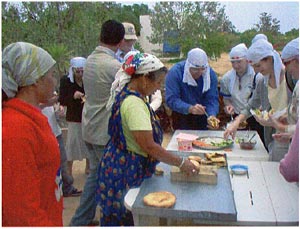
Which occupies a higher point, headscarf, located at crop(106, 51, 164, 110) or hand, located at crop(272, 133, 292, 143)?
headscarf, located at crop(106, 51, 164, 110)

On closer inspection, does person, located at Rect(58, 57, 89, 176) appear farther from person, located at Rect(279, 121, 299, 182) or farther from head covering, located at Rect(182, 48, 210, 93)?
person, located at Rect(279, 121, 299, 182)

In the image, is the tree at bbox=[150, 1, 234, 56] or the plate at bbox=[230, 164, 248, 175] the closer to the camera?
the plate at bbox=[230, 164, 248, 175]

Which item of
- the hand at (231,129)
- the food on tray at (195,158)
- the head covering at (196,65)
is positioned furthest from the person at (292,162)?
the head covering at (196,65)

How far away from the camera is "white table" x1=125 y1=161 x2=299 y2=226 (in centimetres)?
153

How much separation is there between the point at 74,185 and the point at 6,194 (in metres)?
2.80

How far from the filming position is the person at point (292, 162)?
1284 millimetres

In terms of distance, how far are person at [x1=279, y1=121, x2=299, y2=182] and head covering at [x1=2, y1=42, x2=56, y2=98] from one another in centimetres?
93

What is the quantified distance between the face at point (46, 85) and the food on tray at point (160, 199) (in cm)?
62

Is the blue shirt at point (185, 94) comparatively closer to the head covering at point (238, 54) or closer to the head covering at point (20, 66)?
the head covering at point (238, 54)

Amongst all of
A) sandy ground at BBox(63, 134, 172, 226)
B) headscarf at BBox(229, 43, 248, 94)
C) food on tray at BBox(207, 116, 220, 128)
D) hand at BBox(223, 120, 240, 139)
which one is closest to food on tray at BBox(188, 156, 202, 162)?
hand at BBox(223, 120, 240, 139)

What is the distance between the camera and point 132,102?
5.91 ft

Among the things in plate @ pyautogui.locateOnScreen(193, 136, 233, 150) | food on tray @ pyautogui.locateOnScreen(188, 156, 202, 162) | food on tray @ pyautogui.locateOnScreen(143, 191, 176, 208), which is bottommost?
plate @ pyautogui.locateOnScreen(193, 136, 233, 150)

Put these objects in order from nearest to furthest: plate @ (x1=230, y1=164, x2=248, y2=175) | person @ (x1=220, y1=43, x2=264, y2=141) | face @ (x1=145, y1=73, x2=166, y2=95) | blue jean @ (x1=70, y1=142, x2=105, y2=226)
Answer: face @ (x1=145, y1=73, x2=166, y2=95) < plate @ (x1=230, y1=164, x2=248, y2=175) < blue jean @ (x1=70, y1=142, x2=105, y2=226) < person @ (x1=220, y1=43, x2=264, y2=141)

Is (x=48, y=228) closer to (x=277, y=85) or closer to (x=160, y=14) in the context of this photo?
(x=277, y=85)
